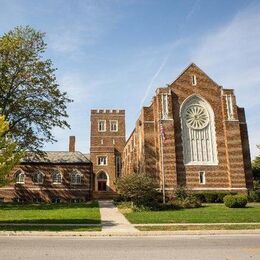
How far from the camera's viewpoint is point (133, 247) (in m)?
12.3

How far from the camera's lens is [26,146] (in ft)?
123

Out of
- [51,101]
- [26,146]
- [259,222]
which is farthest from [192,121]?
[259,222]

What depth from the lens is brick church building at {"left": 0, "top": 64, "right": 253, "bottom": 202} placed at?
3944 centimetres

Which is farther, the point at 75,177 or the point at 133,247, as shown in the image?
the point at 75,177

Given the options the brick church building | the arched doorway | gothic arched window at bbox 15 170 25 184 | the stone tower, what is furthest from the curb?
the arched doorway

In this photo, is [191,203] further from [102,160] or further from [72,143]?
[72,143]

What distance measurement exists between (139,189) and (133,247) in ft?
58.0

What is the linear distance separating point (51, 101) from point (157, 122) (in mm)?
12172

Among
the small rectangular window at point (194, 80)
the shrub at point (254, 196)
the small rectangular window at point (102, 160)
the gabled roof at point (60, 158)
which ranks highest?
the small rectangular window at point (194, 80)

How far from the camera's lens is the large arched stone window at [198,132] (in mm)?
40781

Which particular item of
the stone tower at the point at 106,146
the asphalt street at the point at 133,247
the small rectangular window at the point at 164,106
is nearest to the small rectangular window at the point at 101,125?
A: the stone tower at the point at 106,146

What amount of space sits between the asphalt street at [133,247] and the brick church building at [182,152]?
22154 millimetres

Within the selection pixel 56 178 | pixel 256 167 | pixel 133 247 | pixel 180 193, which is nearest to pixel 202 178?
pixel 180 193

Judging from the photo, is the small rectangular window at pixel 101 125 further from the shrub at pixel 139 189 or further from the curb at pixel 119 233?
the curb at pixel 119 233
